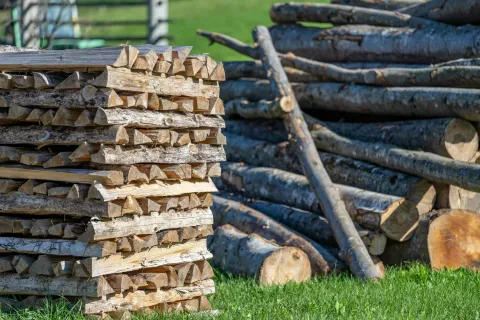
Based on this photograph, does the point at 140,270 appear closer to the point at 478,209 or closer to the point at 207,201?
the point at 207,201

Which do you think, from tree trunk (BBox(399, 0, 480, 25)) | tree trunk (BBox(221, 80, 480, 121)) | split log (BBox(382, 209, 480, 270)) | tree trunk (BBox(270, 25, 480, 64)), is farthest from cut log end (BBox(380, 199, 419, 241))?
tree trunk (BBox(399, 0, 480, 25))

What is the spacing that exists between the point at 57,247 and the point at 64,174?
582mm

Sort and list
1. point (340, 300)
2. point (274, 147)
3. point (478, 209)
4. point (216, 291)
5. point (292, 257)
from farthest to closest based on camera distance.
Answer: point (274, 147), point (478, 209), point (292, 257), point (216, 291), point (340, 300)

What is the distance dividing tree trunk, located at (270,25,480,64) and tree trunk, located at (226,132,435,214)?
5.19ft

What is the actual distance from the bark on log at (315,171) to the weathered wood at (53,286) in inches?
114

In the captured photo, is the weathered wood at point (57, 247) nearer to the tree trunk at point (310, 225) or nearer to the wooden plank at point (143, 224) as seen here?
the wooden plank at point (143, 224)

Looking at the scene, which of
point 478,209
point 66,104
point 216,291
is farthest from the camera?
point 478,209

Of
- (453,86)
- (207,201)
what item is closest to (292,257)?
(207,201)

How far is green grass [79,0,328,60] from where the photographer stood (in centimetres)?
3694

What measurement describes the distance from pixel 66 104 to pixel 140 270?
1.47 m

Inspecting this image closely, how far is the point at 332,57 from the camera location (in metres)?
12.0

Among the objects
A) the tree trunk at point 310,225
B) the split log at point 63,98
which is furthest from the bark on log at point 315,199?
the split log at point 63,98

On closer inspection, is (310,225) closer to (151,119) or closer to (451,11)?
(451,11)

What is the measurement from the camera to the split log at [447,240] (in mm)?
8844
